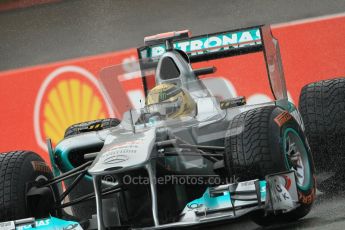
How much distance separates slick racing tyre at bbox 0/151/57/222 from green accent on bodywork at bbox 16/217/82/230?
22 centimetres

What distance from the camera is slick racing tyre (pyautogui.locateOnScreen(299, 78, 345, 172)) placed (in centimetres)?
913

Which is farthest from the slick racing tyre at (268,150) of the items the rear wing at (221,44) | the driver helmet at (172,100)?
the rear wing at (221,44)

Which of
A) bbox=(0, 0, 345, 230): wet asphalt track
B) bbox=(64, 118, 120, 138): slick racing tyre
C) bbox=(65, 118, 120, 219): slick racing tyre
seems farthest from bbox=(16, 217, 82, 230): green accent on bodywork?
bbox=(0, 0, 345, 230): wet asphalt track

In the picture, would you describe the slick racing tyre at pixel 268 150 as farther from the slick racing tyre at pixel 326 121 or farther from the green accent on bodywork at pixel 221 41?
the green accent on bodywork at pixel 221 41

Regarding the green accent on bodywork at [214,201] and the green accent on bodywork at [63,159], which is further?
the green accent on bodywork at [63,159]

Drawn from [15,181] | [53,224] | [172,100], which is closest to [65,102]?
[172,100]

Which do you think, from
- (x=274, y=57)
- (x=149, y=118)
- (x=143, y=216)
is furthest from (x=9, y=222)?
(x=274, y=57)

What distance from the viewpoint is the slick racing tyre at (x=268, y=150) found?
24.6 ft

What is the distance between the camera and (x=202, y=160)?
8.06 m

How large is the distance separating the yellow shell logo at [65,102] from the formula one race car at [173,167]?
315 centimetres

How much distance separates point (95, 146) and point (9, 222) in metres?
1.24

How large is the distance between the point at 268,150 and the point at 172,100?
4.40 ft

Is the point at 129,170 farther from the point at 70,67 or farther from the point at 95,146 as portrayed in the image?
the point at 70,67

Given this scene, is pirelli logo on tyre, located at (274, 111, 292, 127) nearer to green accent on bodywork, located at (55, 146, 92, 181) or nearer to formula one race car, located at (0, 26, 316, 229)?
formula one race car, located at (0, 26, 316, 229)
